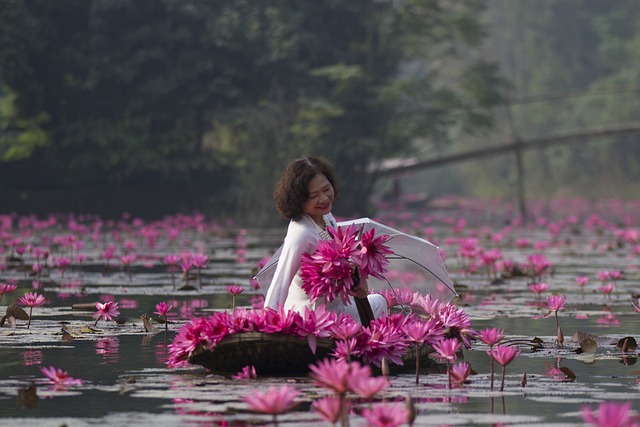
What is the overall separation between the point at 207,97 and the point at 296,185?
2449 cm

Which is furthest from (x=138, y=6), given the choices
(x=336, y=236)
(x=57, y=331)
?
(x=336, y=236)

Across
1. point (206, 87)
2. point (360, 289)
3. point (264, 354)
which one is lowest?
point (264, 354)

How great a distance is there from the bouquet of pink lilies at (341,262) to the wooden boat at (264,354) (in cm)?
25

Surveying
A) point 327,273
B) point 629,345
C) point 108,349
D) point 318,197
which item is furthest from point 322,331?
Result: point 629,345

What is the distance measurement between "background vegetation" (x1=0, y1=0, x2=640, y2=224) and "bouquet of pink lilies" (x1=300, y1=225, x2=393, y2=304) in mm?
22992

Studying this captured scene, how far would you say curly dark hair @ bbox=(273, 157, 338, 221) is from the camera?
7.14 meters

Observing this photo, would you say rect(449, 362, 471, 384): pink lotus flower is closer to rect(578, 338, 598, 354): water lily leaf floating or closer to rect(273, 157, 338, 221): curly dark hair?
rect(273, 157, 338, 221): curly dark hair

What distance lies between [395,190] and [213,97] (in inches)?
581

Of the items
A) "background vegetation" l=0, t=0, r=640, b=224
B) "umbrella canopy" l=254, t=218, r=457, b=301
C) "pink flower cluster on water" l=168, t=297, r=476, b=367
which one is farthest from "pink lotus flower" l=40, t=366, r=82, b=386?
"background vegetation" l=0, t=0, r=640, b=224

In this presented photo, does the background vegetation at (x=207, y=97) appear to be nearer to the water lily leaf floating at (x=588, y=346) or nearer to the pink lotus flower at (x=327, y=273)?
the water lily leaf floating at (x=588, y=346)

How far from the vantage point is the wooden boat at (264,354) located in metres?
6.52

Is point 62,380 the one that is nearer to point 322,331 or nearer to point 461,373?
point 322,331

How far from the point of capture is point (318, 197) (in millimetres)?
7125

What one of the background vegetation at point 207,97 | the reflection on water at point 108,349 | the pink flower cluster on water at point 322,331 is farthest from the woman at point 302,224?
the background vegetation at point 207,97
